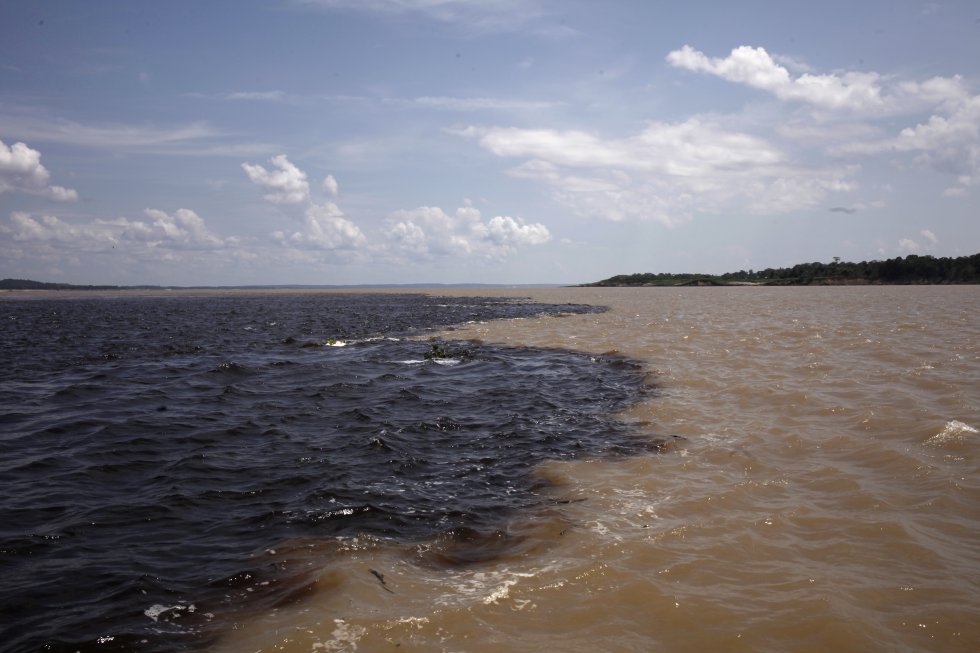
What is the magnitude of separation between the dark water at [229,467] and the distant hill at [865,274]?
112844 mm

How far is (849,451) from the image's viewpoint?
31.4 feet

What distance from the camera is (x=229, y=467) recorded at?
950 centimetres

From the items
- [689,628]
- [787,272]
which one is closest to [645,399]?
[689,628]

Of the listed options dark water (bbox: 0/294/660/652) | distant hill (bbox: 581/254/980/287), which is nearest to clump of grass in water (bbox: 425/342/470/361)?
dark water (bbox: 0/294/660/652)

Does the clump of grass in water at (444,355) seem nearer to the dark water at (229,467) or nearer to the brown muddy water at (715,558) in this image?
the dark water at (229,467)

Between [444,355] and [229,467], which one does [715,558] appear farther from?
[444,355]

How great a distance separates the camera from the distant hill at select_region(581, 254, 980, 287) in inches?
3954

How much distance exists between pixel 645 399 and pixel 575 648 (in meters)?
10.5

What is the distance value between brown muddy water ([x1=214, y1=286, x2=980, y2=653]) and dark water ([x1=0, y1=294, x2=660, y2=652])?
0.71 meters

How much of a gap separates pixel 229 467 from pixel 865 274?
132 m

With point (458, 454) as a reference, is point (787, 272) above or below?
above

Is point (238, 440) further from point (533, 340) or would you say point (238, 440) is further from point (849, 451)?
point (533, 340)

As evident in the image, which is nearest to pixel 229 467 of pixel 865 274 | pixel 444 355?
pixel 444 355

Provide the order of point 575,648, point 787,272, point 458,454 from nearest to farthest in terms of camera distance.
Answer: point 575,648 → point 458,454 → point 787,272
